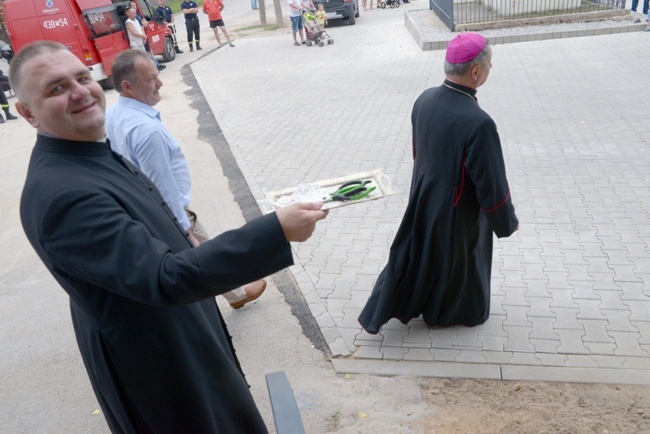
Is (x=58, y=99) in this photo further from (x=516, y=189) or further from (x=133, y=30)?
(x=133, y=30)

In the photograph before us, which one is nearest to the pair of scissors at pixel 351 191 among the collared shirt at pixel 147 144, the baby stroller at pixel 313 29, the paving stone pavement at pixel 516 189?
the collared shirt at pixel 147 144

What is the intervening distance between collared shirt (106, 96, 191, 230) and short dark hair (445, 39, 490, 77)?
180cm

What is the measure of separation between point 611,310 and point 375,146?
468 cm

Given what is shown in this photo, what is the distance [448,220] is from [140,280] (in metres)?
2.55

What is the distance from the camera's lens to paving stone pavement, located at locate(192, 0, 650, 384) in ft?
13.3

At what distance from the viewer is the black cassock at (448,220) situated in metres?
3.57

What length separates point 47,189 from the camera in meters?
1.75

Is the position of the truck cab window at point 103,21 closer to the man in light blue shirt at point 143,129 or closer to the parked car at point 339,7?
the parked car at point 339,7

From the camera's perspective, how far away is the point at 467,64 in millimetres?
3561

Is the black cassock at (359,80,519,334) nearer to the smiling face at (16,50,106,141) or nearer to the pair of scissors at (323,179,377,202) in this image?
the pair of scissors at (323,179,377,202)

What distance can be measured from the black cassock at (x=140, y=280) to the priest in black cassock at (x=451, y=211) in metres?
1.86

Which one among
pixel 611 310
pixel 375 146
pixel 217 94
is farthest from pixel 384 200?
pixel 217 94

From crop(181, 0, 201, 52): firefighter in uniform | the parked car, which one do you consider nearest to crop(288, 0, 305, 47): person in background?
the parked car

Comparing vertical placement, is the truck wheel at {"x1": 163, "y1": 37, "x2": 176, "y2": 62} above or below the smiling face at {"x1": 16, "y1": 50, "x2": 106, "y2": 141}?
below
